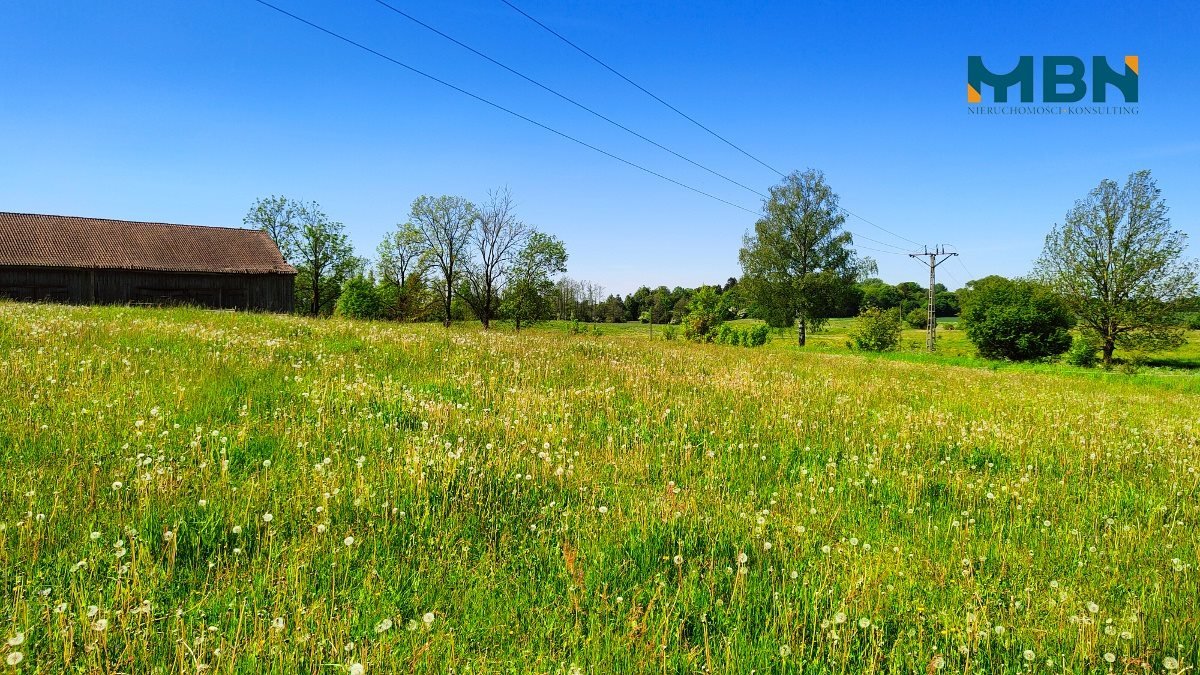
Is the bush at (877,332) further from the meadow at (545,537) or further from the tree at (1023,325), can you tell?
the meadow at (545,537)

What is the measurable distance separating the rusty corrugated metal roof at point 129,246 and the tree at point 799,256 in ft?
133

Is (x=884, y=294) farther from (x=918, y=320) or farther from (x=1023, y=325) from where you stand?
(x=1023, y=325)

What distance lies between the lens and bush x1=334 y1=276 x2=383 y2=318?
5550 cm

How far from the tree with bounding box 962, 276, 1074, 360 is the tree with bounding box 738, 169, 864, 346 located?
11910 millimetres

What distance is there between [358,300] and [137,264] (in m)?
21.6

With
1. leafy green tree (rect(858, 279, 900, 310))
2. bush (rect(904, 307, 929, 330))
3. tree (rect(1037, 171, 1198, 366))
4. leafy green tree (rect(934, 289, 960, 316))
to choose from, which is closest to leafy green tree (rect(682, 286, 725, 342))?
tree (rect(1037, 171, 1198, 366))

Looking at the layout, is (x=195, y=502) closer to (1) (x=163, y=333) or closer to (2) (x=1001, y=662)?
(2) (x=1001, y=662)

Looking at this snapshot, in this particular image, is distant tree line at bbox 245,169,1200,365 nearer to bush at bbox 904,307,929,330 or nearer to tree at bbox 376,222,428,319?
tree at bbox 376,222,428,319

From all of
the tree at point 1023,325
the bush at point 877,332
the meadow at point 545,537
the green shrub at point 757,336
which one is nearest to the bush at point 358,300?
the green shrub at point 757,336

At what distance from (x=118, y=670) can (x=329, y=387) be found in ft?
14.8

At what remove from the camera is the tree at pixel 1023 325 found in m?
38.5

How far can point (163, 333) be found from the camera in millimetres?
9719

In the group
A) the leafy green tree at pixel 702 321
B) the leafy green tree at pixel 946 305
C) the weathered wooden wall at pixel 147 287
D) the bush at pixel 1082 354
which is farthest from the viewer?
the leafy green tree at pixel 946 305

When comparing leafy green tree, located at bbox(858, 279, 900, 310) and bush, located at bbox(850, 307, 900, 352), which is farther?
leafy green tree, located at bbox(858, 279, 900, 310)
